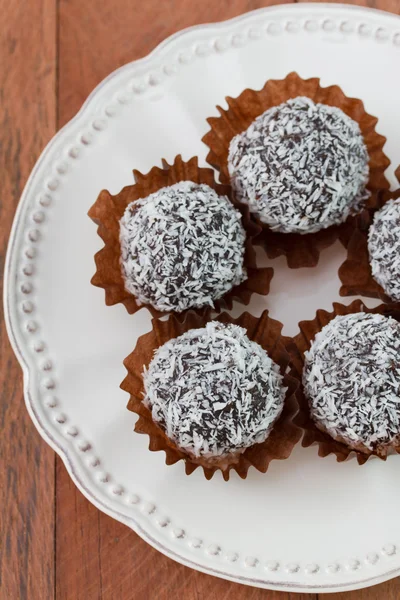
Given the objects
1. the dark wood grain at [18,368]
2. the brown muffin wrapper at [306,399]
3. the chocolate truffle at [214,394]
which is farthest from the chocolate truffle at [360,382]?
the dark wood grain at [18,368]

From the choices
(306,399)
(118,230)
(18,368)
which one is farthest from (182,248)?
(18,368)

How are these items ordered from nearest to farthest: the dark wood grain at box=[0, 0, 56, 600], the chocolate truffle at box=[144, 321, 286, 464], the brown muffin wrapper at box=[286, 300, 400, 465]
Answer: the chocolate truffle at box=[144, 321, 286, 464], the brown muffin wrapper at box=[286, 300, 400, 465], the dark wood grain at box=[0, 0, 56, 600]

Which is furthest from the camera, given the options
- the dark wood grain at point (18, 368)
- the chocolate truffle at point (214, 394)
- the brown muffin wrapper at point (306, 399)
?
the dark wood grain at point (18, 368)

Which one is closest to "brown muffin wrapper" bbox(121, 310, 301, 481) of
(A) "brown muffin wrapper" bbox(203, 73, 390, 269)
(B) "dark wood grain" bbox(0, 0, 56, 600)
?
(A) "brown muffin wrapper" bbox(203, 73, 390, 269)

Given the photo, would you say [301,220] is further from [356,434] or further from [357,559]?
[357,559]

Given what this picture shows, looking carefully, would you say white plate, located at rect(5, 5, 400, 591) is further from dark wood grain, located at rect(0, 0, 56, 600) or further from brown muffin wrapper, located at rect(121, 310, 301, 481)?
dark wood grain, located at rect(0, 0, 56, 600)

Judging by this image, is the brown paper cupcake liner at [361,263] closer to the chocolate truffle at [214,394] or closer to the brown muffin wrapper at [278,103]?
the brown muffin wrapper at [278,103]
